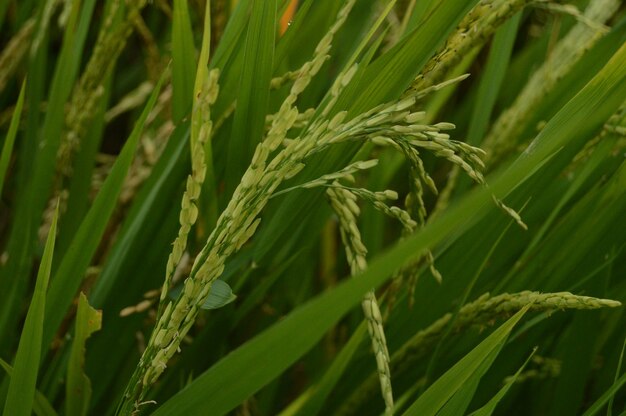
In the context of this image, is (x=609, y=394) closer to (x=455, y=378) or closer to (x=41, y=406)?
(x=455, y=378)

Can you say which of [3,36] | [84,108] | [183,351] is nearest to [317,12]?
[84,108]

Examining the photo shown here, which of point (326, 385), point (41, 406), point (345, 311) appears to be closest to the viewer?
point (345, 311)

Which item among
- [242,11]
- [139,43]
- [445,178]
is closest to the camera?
[242,11]

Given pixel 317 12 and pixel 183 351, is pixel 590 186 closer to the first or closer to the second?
pixel 317 12

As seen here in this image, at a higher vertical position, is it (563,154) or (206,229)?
(563,154)

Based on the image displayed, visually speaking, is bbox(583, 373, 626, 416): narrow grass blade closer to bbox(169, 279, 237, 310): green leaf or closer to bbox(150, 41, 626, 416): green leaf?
bbox(150, 41, 626, 416): green leaf

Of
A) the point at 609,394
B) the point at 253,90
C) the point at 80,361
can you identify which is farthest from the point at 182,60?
the point at 609,394

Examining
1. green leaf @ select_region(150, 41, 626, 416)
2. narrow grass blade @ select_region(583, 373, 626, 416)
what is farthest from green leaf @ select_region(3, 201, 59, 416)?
narrow grass blade @ select_region(583, 373, 626, 416)
